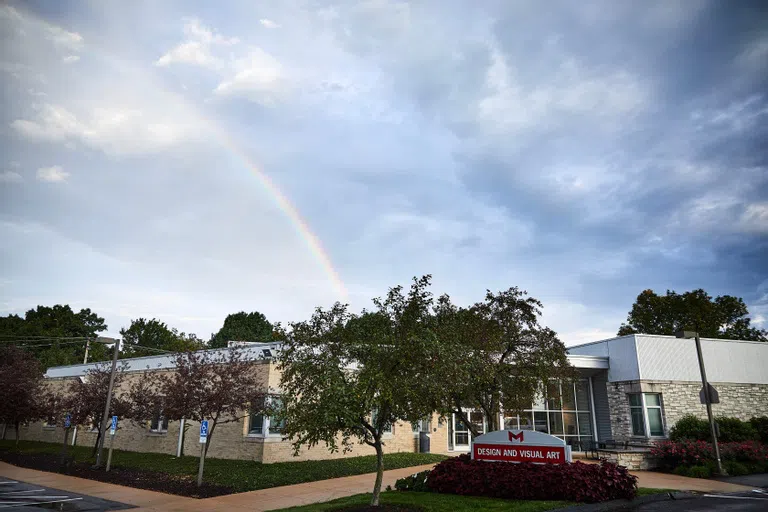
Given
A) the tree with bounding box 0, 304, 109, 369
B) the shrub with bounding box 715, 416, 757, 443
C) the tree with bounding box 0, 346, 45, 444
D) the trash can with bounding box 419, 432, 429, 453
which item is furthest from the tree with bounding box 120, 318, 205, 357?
the shrub with bounding box 715, 416, 757, 443

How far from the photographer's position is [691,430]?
79.2 ft

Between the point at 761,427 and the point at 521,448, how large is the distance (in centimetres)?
1686

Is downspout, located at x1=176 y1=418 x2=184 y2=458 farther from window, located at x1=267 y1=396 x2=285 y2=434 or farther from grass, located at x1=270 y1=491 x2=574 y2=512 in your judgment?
grass, located at x1=270 y1=491 x2=574 y2=512

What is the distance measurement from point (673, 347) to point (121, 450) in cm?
3044

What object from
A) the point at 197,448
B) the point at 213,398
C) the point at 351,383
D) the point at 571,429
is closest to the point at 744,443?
the point at 571,429

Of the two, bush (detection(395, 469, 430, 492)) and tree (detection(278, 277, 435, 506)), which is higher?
tree (detection(278, 277, 435, 506))

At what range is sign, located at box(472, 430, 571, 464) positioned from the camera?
1420 cm

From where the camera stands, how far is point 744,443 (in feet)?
69.6

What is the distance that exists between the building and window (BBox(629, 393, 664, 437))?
48 millimetres

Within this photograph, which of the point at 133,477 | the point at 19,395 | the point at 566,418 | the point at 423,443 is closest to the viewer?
the point at 133,477

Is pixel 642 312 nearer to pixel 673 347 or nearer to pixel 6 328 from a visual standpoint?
pixel 673 347

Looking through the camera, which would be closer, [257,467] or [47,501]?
[47,501]

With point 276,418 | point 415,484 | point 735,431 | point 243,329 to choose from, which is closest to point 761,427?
point 735,431

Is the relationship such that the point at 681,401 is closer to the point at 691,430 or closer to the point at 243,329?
the point at 691,430
